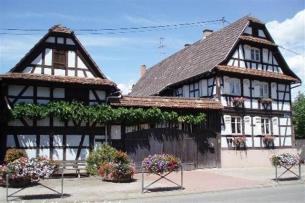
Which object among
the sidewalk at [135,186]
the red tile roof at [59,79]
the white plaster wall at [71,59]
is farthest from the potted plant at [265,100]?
the white plaster wall at [71,59]

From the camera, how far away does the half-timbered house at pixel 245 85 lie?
2908cm

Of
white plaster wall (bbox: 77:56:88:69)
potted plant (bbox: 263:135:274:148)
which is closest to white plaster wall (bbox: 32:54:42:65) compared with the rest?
white plaster wall (bbox: 77:56:88:69)

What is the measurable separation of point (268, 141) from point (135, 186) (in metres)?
15.2

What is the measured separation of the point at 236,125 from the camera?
96.6ft

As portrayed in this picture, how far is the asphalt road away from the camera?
14484mm

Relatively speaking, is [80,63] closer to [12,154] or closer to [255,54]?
[12,154]

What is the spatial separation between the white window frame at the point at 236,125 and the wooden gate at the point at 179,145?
186 cm

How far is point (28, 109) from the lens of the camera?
22.4 metres

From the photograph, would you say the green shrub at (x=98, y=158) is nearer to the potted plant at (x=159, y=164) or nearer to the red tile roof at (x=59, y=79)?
the red tile roof at (x=59, y=79)

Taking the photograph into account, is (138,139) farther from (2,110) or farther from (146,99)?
(2,110)

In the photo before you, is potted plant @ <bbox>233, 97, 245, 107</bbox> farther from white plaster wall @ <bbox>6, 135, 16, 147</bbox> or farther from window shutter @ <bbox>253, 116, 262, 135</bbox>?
white plaster wall @ <bbox>6, 135, 16, 147</bbox>

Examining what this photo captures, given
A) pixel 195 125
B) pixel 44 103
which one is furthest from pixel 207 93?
pixel 44 103

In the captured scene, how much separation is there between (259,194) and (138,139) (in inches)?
402

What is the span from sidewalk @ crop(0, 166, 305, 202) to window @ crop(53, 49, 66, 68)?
6523mm
